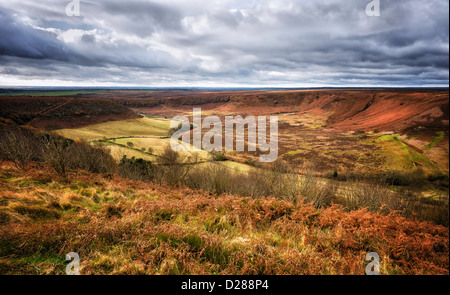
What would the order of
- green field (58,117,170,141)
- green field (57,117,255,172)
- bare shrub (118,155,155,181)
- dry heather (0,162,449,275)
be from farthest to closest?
1. green field (58,117,170,141)
2. green field (57,117,255,172)
3. bare shrub (118,155,155,181)
4. dry heather (0,162,449,275)

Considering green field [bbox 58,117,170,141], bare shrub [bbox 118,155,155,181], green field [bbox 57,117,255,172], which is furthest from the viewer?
green field [bbox 58,117,170,141]

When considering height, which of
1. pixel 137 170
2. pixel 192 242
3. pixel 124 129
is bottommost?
pixel 137 170

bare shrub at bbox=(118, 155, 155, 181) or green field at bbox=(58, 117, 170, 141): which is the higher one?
green field at bbox=(58, 117, 170, 141)

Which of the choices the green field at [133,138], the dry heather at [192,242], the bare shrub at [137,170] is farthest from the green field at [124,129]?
the dry heather at [192,242]

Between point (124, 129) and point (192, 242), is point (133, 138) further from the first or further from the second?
point (192, 242)

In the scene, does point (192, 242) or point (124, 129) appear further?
point (124, 129)

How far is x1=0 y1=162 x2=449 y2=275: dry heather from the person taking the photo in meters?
3.75

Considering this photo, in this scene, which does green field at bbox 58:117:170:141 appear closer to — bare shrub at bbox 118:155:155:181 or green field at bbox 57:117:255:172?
green field at bbox 57:117:255:172

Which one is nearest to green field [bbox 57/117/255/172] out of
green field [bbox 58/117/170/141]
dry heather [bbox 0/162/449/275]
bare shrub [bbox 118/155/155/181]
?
green field [bbox 58/117/170/141]

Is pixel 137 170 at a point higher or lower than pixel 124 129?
lower

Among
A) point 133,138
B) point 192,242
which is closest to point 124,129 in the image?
point 133,138

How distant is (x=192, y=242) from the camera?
15.2ft

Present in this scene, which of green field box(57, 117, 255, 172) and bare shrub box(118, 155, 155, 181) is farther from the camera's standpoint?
green field box(57, 117, 255, 172)
